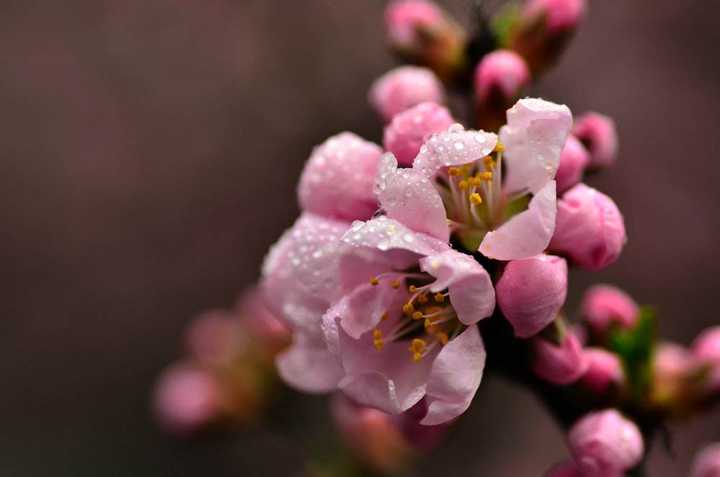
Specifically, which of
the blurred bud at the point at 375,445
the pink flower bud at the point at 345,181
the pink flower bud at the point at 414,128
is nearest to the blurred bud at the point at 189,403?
the blurred bud at the point at 375,445

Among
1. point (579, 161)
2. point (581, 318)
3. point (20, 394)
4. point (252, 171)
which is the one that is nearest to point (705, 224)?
point (252, 171)

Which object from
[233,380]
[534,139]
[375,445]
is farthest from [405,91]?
[233,380]

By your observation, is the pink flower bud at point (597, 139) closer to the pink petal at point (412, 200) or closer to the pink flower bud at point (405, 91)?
the pink flower bud at point (405, 91)

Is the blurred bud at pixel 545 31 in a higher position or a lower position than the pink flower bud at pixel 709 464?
higher

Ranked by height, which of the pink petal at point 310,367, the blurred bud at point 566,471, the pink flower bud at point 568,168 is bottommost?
the blurred bud at point 566,471

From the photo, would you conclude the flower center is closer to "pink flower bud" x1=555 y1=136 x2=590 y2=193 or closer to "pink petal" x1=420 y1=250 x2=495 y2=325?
"pink petal" x1=420 y1=250 x2=495 y2=325
